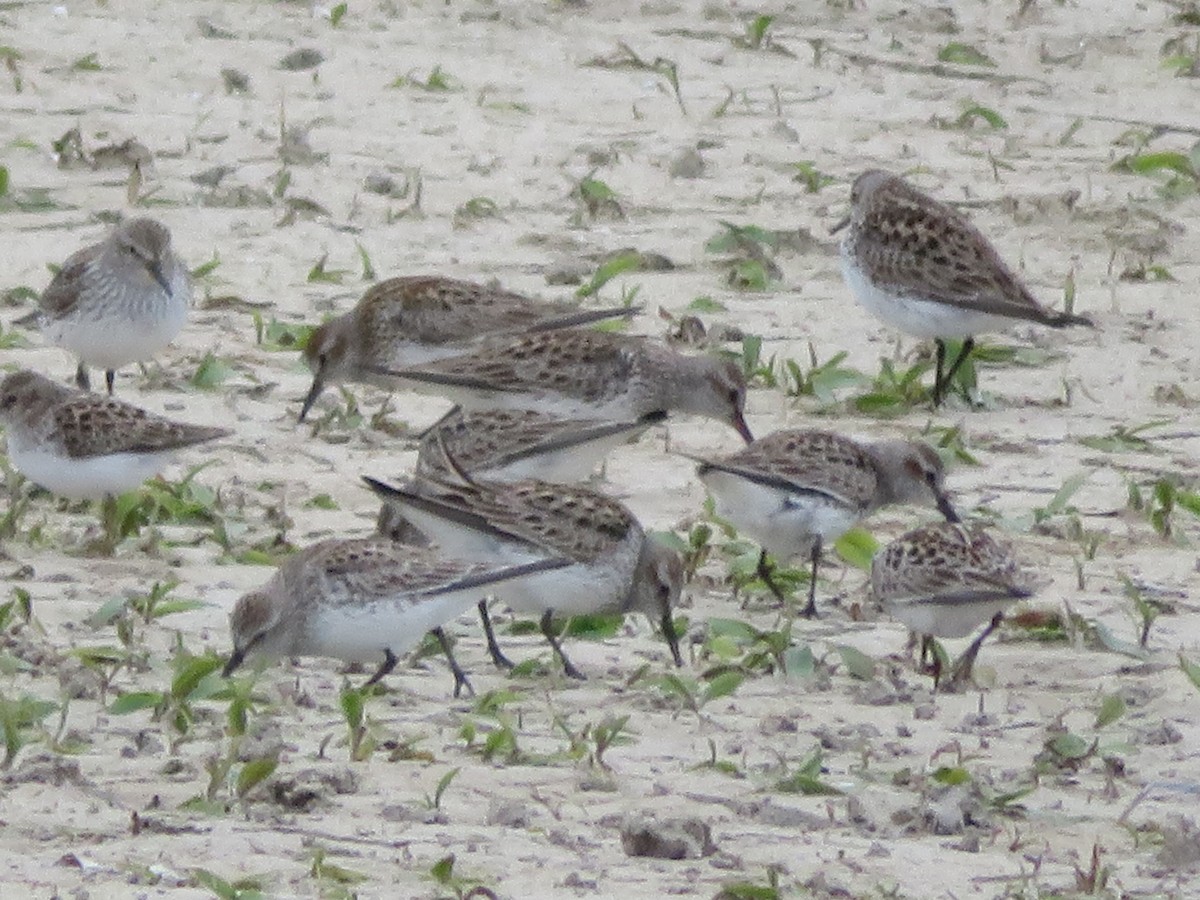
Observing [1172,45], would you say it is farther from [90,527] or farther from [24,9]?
[90,527]

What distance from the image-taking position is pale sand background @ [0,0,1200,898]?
613 centimetres

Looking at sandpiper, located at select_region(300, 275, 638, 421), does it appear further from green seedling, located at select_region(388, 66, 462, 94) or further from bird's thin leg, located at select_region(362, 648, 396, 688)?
green seedling, located at select_region(388, 66, 462, 94)

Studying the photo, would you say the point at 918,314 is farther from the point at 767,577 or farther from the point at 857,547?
the point at 767,577

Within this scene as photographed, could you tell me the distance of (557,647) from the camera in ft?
25.7

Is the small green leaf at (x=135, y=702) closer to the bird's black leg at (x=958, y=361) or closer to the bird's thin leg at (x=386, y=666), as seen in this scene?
the bird's thin leg at (x=386, y=666)

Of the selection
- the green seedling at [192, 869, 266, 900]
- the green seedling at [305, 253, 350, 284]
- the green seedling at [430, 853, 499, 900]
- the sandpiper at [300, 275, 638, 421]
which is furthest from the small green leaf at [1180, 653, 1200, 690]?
the green seedling at [305, 253, 350, 284]

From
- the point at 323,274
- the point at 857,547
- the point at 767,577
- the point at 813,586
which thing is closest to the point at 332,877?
the point at 813,586

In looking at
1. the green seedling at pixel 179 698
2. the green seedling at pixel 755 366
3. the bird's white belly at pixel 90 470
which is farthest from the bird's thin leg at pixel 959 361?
the green seedling at pixel 179 698

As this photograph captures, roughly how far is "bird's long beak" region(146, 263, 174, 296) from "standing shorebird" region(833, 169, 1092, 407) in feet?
8.82

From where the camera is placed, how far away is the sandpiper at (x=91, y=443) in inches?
347

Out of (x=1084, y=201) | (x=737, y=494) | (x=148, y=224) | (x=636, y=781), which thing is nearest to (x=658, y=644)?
(x=737, y=494)

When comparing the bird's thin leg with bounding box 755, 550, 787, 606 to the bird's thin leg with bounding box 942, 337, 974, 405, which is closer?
the bird's thin leg with bounding box 755, 550, 787, 606

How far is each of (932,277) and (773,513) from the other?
2.79 metres

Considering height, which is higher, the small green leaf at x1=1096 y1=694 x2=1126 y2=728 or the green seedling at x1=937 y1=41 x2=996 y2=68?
the small green leaf at x1=1096 y1=694 x2=1126 y2=728
